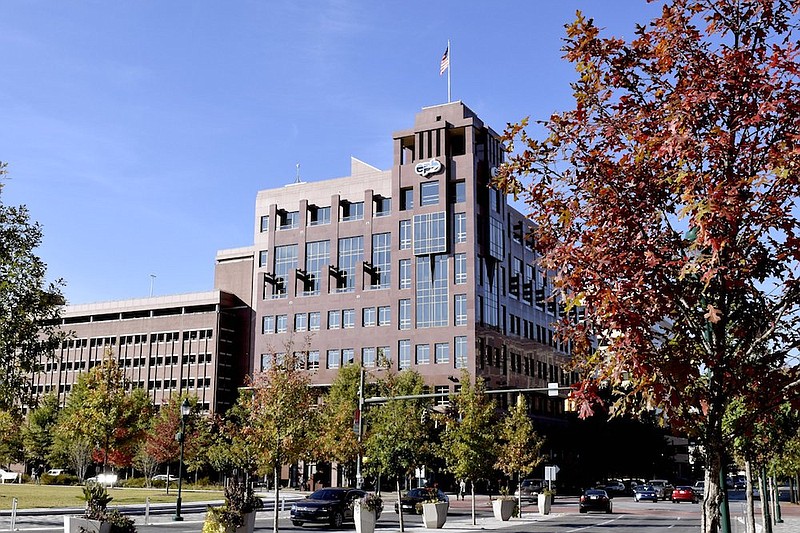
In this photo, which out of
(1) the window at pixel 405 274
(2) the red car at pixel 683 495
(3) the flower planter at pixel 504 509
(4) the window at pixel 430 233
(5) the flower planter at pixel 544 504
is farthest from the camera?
(1) the window at pixel 405 274

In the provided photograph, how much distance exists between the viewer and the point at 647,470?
10812cm

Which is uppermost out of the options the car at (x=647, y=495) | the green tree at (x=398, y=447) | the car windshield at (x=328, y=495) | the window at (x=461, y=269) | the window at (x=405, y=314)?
the window at (x=461, y=269)

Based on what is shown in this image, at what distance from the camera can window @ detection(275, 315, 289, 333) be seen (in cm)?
10138

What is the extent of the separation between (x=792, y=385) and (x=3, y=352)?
23.2 m

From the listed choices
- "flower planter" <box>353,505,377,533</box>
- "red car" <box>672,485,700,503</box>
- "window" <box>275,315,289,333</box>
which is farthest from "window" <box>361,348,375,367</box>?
"flower planter" <box>353,505,377,533</box>

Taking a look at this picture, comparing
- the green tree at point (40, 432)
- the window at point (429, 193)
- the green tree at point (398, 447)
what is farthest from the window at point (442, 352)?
the green tree at point (398, 447)

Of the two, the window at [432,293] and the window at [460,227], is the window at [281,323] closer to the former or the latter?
the window at [432,293]

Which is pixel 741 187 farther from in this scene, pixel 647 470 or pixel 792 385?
pixel 647 470

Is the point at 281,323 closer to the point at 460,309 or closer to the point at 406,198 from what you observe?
the point at 406,198

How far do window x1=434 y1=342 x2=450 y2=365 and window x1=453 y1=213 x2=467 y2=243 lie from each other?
36.6 ft

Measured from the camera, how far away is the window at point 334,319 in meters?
98.0

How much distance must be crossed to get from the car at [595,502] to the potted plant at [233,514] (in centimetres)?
3428

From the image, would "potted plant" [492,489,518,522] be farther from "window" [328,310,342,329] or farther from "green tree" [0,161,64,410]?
"window" [328,310,342,329]

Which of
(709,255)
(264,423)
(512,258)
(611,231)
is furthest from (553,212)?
(512,258)
